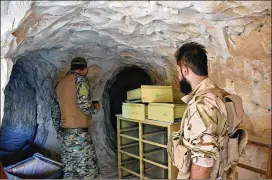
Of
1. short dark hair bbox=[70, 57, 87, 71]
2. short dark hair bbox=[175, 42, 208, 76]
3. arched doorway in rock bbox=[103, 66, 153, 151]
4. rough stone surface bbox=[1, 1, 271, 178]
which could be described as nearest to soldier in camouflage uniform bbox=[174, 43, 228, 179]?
short dark hair bbox=[175, 42, 208, 76]

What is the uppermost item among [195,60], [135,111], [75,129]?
[195,60]

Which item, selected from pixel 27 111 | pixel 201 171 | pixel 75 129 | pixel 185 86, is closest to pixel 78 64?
pixel 75 129

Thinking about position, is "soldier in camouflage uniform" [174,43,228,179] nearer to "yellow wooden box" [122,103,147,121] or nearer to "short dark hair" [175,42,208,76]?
"short dark hair" [175,42,208,76]

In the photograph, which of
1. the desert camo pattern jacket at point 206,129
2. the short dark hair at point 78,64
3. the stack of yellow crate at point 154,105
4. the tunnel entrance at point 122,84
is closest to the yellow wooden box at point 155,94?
Result: the stack of yellow crate at point 154,105

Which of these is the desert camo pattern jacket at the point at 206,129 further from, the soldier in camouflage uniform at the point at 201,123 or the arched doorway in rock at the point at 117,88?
the arched doorway in rock at the point at 117,88

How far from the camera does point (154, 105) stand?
7.23 ft

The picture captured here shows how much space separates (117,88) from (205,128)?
2314 mm

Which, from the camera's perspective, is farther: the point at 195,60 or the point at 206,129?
the point at 195,60

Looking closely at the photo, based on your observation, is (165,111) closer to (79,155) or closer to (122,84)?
(79,155)

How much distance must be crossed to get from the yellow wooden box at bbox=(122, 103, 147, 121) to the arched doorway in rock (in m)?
0.84

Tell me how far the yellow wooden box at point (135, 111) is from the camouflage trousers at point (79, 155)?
1.31ft

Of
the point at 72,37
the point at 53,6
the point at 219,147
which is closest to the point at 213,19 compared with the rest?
the point at 219,147

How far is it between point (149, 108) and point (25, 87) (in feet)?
5.56

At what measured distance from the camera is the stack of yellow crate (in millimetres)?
2111
